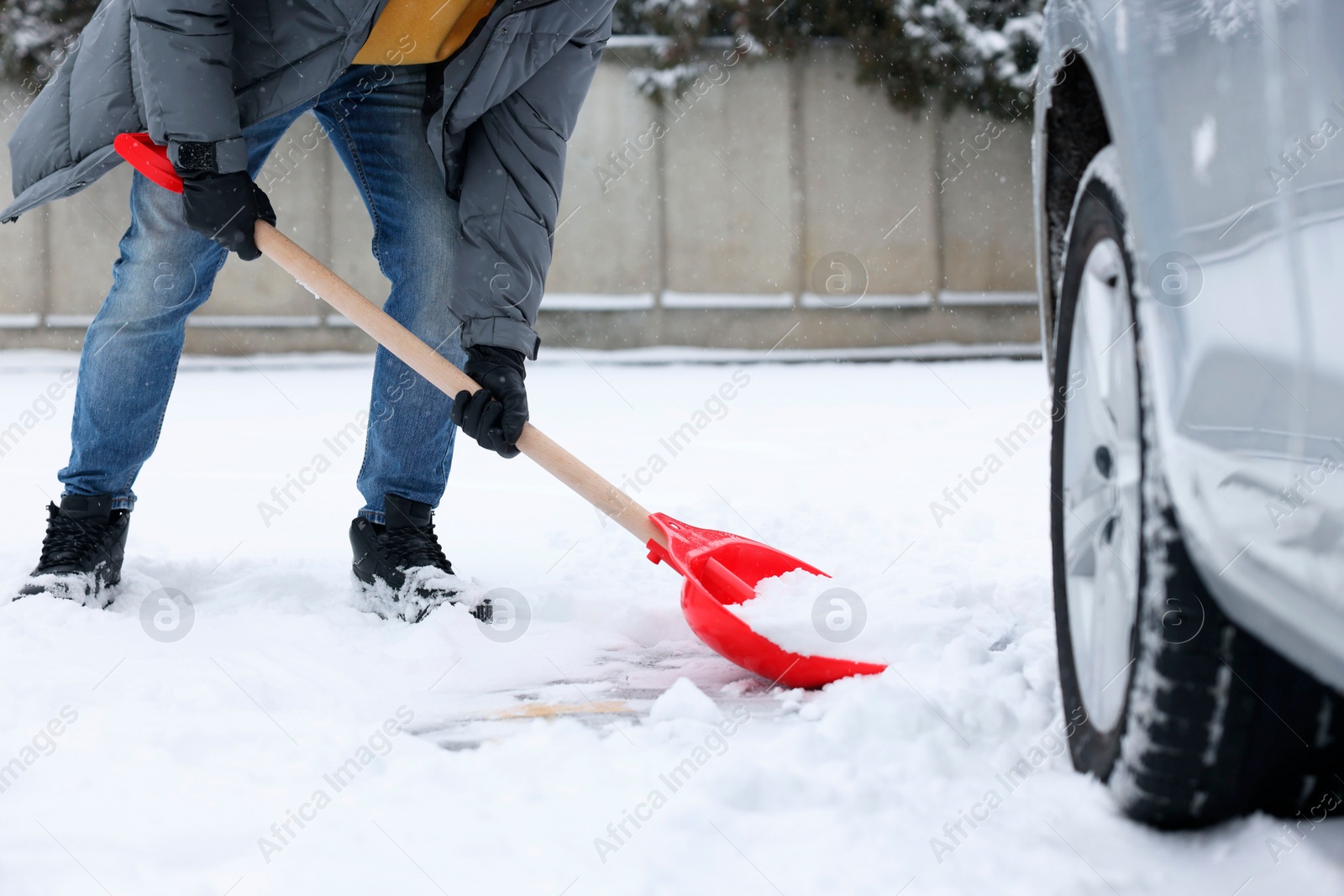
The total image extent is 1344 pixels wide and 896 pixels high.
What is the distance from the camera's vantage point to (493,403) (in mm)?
1759

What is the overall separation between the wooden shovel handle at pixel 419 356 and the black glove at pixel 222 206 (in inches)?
2.1

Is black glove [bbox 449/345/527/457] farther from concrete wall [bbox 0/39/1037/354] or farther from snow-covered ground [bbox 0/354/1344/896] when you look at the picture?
concrete wall [bbox 0/39/1037/354]

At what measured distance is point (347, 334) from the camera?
7.11 m

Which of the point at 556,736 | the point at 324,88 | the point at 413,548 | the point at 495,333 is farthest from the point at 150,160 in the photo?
the point at 556,736

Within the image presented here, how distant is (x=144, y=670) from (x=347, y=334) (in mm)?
5931

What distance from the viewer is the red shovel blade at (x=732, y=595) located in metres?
1.50

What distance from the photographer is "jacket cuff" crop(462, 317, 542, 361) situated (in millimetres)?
1859

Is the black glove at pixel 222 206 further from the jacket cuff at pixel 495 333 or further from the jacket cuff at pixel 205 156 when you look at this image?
the jacket cuff at pixel 495 333

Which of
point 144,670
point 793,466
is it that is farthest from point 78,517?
point 793,466

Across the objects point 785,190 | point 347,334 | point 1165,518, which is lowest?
point 347,334

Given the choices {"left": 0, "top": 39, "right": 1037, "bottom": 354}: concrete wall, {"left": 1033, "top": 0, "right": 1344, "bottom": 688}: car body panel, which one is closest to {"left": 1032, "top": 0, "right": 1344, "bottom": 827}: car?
{"left": 1033, "top": 0, "right": 1344, "bottom": 688}: car body panel

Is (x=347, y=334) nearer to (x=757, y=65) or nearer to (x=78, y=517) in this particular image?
(x=757, y=65)

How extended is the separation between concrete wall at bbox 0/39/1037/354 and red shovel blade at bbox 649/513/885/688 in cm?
531

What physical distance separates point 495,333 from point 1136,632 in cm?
125
